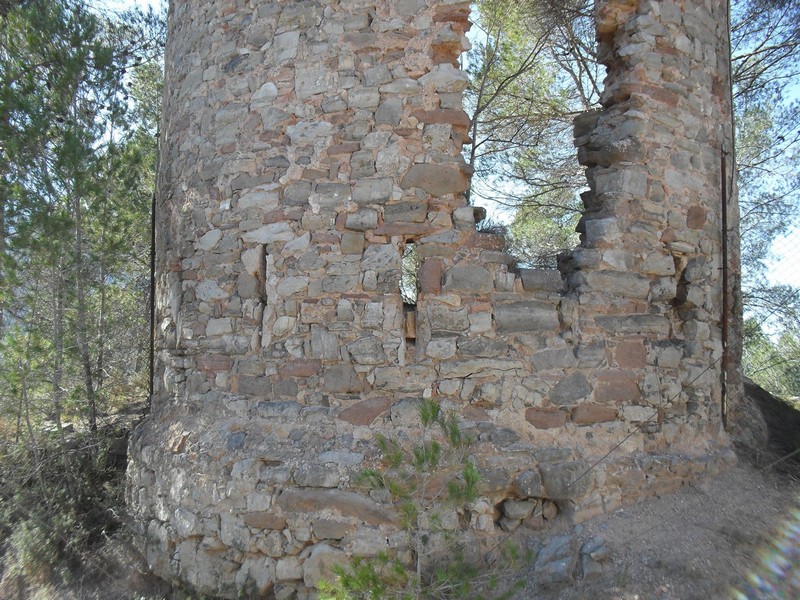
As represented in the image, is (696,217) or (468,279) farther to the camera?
(696,217)

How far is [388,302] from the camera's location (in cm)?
374

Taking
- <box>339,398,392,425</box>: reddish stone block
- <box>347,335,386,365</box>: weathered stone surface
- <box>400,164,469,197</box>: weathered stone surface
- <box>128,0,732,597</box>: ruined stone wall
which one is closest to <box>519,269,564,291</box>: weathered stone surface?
<box>128,0,732,597</box>: ruined stone wall

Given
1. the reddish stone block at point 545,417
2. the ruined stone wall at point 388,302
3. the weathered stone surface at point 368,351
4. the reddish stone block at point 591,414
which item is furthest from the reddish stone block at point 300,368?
the reddish stone block at point 591,414

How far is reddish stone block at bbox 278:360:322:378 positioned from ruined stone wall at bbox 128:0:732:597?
14 millimetres

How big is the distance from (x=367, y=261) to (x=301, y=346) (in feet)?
2.14

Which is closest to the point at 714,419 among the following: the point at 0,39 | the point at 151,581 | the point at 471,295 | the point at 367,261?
the point at 471,295

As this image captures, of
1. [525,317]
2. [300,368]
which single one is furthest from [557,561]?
[300,368]

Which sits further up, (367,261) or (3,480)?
→ (367,261)

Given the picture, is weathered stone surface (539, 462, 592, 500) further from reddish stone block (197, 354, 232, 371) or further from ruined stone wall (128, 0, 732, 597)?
reddish stone block (197, 354, 232, 371)

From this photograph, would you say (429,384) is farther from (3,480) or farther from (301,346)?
(3,480)

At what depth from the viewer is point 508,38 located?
24.6 ft

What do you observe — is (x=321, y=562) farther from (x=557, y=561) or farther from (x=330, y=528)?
(x=557, y=561)

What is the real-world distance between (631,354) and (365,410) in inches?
67.4

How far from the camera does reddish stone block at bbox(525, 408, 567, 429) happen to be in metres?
3.73
